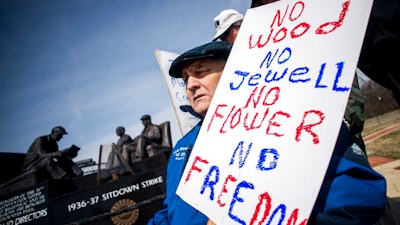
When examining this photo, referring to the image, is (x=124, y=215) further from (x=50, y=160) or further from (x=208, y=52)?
(x=50, y=160)

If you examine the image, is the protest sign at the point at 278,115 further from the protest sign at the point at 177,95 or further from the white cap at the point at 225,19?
the protest sign at the point at 177,95

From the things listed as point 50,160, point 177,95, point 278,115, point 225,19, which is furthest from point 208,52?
point 50,160

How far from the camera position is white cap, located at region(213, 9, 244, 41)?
7.15ft

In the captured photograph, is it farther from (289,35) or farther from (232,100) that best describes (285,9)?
(232,100)

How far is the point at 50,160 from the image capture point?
555cm

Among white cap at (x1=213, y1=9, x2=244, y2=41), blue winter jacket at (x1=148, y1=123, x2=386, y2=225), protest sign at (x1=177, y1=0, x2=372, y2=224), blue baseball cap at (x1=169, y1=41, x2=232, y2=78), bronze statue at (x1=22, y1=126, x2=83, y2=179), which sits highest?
bronze statue at (x1=22, y1=126, x2=83, y2=179)

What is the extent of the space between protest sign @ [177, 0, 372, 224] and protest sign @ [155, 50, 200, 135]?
89.3 inches

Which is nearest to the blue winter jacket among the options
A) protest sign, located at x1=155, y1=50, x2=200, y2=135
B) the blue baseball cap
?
the blue baseball cap

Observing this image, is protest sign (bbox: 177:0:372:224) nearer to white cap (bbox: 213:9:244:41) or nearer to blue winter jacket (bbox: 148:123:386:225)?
blue winter jacket (bbox: 148:123:386:225)

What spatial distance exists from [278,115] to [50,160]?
19.8 feet

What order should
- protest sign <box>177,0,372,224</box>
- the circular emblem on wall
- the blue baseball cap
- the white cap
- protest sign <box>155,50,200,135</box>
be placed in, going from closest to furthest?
protest sign <box>177,0,372,224</box> → the blue baseball cap → the white cap → the circular emblem on wall → protest sign <box>155,50,200,135</box>

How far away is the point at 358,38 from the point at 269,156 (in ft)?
1.23

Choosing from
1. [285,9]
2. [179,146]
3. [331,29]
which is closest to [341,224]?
[331,29]

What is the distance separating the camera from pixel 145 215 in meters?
3.12
